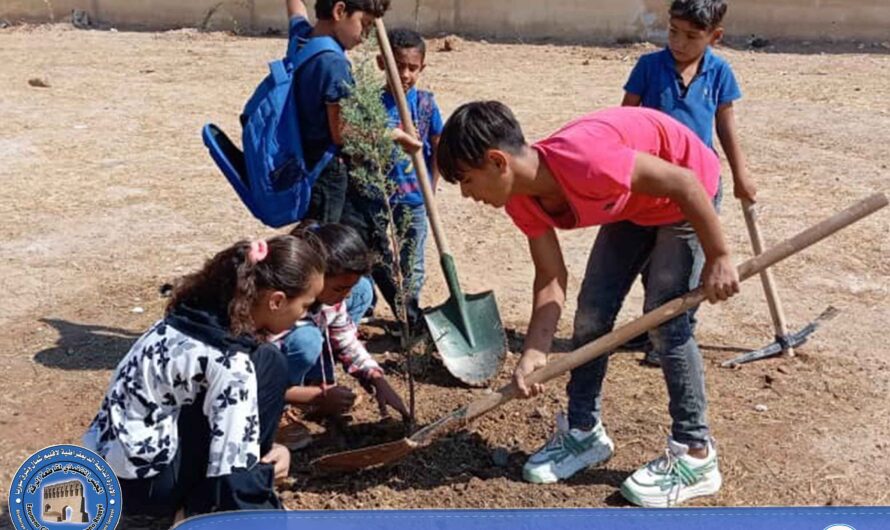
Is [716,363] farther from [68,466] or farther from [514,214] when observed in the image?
[68,466]

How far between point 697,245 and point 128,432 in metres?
1.73

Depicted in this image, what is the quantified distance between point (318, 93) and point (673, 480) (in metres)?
1.92

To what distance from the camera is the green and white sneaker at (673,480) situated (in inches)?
142

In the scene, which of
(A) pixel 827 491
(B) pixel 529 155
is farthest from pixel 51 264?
(A) pixel 827 491

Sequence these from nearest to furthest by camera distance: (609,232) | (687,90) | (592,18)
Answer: (609,232) < (687,90) < (592,18)

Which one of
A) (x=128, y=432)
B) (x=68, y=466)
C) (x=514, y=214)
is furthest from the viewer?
(x=514, y=214)

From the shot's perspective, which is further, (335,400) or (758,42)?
(758,42)

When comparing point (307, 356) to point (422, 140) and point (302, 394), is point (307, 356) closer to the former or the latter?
point (302, 394)

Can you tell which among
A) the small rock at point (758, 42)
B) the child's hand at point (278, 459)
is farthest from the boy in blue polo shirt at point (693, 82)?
the small rock at point (758, 42)

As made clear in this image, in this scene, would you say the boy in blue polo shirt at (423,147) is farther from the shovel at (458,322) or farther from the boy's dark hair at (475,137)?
the boy's dark hair at (475,137)

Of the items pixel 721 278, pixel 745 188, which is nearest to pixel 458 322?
pixel 745 188

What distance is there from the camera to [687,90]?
4.54 meters

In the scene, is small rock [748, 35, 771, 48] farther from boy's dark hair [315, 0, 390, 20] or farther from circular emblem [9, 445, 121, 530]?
circular emblem [9, 445, 121, 530]

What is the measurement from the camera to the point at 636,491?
11.9 feet
